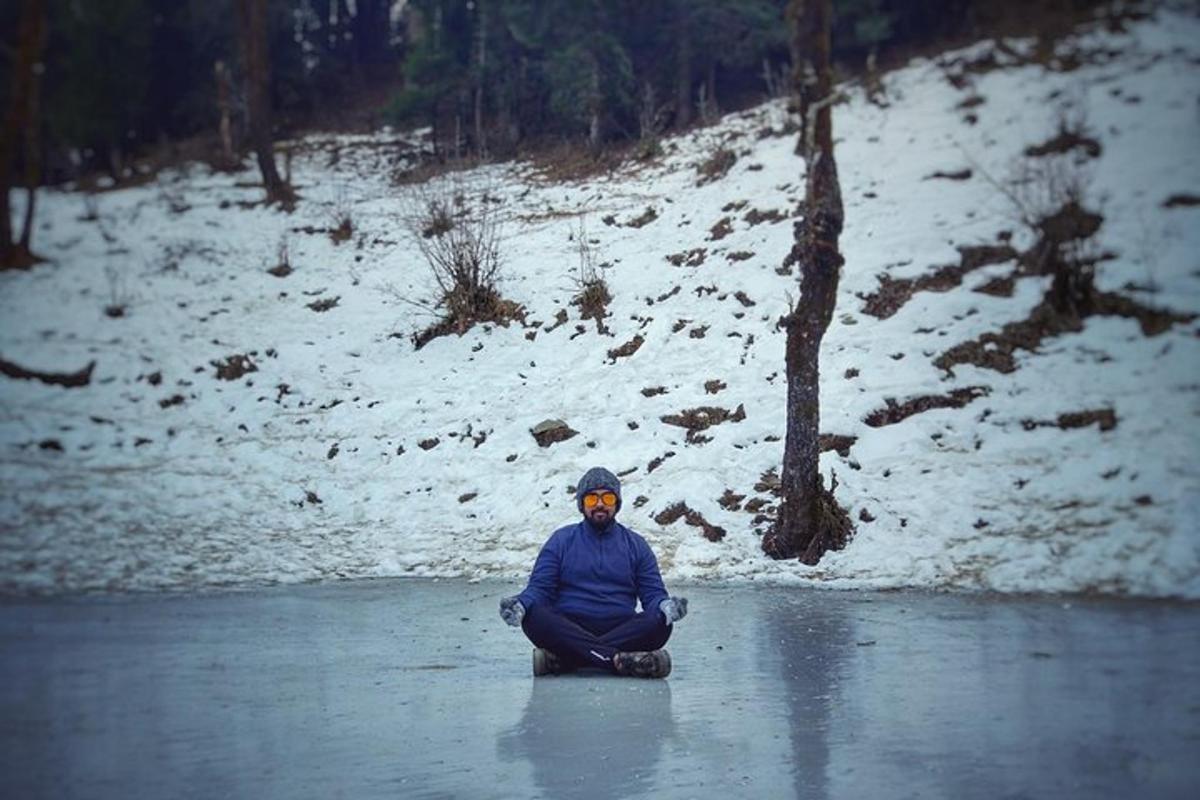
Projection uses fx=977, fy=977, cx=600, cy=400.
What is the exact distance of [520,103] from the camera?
20.0 metres

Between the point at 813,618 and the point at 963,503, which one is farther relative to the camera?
the point at 963,503

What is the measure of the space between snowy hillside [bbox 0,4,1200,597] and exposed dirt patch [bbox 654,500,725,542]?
0.19ft

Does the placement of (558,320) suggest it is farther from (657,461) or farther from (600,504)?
(600,504)

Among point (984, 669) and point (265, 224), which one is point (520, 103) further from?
point (984, 669)

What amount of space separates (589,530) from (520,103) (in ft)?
50.6

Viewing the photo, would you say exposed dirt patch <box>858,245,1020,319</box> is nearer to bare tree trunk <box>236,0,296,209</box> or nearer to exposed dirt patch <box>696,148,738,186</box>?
exposed dirt patch <box>696,148,738,186</box>

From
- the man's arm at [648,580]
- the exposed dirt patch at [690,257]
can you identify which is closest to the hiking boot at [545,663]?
the man's arm at [648,580]

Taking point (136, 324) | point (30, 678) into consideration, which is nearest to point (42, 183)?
point (136, 324)

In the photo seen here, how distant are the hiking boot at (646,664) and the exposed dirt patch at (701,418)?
18.7 ft

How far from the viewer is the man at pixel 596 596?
19.7ft

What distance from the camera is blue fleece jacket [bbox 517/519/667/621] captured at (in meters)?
6.22

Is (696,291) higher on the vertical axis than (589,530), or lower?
higher

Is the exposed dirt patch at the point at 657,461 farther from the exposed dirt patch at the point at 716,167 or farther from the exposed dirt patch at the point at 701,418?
the exposed dirt patch at the point at 716,167

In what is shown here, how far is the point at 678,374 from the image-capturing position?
13.0m
